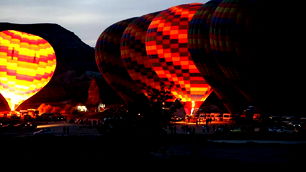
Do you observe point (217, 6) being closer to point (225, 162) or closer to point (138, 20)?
point (138, 20)

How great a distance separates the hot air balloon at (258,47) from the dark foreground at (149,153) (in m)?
9.95

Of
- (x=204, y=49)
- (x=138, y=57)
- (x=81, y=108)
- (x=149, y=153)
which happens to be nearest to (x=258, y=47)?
(x=204, y=49)

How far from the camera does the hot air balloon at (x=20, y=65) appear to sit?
41312mm

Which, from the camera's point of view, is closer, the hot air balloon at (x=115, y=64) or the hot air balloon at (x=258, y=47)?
the hot air balloon at (x=258, y=47)

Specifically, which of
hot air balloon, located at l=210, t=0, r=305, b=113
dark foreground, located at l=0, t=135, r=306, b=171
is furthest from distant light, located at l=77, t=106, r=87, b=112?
dark foreground, located at l=0, t=135, r=306, b=171

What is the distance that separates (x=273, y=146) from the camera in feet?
78.5

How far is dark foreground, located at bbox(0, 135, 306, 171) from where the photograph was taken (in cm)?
1589

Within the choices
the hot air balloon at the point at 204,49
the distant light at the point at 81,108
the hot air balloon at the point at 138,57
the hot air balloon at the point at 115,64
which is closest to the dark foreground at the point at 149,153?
the hot air balloon at the point at 204,49

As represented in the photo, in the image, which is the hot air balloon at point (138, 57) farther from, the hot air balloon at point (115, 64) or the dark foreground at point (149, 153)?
the dark foreground at point (149, 153)

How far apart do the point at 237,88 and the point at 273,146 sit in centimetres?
1397

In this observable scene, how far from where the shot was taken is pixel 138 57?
153ft

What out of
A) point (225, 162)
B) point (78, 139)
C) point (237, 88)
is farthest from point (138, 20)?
point (225, 162)

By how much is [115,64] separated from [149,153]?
1300 inches

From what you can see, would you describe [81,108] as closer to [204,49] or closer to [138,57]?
[138,57]
